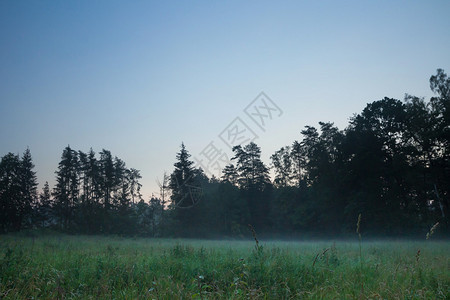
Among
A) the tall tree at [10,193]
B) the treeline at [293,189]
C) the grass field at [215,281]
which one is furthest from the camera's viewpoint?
the tall tree at [10,193]

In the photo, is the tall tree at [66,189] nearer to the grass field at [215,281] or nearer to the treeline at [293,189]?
the treeline at [293,189]

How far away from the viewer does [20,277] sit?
480 cm

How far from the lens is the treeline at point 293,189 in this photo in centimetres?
2822

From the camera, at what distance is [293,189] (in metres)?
44.0

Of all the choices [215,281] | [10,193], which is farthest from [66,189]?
[215,281]

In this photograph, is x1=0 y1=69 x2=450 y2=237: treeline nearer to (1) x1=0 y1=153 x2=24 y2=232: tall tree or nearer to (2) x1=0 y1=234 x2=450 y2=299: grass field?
Answer: (1) x1=0 y1=153 x2=24 y2=232: tall tree

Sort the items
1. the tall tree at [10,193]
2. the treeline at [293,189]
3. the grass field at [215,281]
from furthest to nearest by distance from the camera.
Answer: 1. the tall tree at [10,193]
2. the treeline at [293,189]
3. the grass field at [215,281]

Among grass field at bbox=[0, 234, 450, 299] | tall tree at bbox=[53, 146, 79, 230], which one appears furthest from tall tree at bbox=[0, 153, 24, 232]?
grass field at bbox=[0, 234, 450, 299]

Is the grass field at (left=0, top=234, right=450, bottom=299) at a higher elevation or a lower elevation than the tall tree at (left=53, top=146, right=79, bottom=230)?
lower

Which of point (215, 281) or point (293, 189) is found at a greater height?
point (293, 189)

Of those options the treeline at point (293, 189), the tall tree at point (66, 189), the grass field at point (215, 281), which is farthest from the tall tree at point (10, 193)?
the grass field at point (215, 281)

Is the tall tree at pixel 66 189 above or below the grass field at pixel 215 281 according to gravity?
above

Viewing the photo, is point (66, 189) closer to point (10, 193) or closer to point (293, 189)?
point (10, 193)

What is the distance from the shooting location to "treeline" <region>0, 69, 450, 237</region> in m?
28.2
